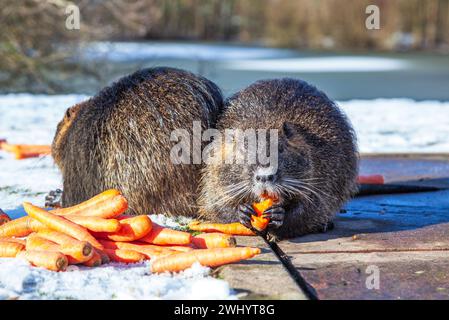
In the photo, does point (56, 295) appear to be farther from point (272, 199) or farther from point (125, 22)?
point (125, 22)

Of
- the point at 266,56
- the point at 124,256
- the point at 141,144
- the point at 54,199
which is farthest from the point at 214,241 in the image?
the point at 266,56

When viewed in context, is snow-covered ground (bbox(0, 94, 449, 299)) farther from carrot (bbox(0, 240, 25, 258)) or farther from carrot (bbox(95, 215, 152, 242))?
carrot (bbox(95, 215, 152, 242))

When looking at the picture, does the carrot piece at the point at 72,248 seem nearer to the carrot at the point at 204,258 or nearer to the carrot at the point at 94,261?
the carrot at the point at 94,261

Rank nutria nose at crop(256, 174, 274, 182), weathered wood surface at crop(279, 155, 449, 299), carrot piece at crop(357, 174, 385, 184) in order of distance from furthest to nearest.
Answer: carrot piece at crop(357, 174, 385, 184), nutria nose at crop(256, 174, 274, 182), weathered wood surface at crop(279, 155, 449, 299)

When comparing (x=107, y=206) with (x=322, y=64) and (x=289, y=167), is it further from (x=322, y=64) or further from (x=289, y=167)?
(x=322, y=64)

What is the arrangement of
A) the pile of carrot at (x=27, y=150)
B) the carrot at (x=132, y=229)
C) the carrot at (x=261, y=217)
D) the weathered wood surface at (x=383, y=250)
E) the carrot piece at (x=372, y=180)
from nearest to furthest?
the weathered wood surface at (x=383, y=250)
the carrot at (x=132, y=229)
the carrot at (x=261, y=217)
the carrot piece at (x=372, y=180)
the pile of carrot at (x=27, y=150)

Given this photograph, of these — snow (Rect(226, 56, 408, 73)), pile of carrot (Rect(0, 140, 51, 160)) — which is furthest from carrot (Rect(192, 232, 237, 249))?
snow (Rect(226, 56, 408, 73))

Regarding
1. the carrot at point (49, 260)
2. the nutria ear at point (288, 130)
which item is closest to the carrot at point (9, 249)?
the carrot at point (49, 260)

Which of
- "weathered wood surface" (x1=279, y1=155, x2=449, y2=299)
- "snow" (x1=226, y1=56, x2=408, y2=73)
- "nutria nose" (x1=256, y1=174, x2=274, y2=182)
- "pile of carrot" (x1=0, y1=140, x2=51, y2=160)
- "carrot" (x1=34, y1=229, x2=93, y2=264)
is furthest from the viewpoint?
"snow" (x1=226, y1=56, x2=408, y2=73)
